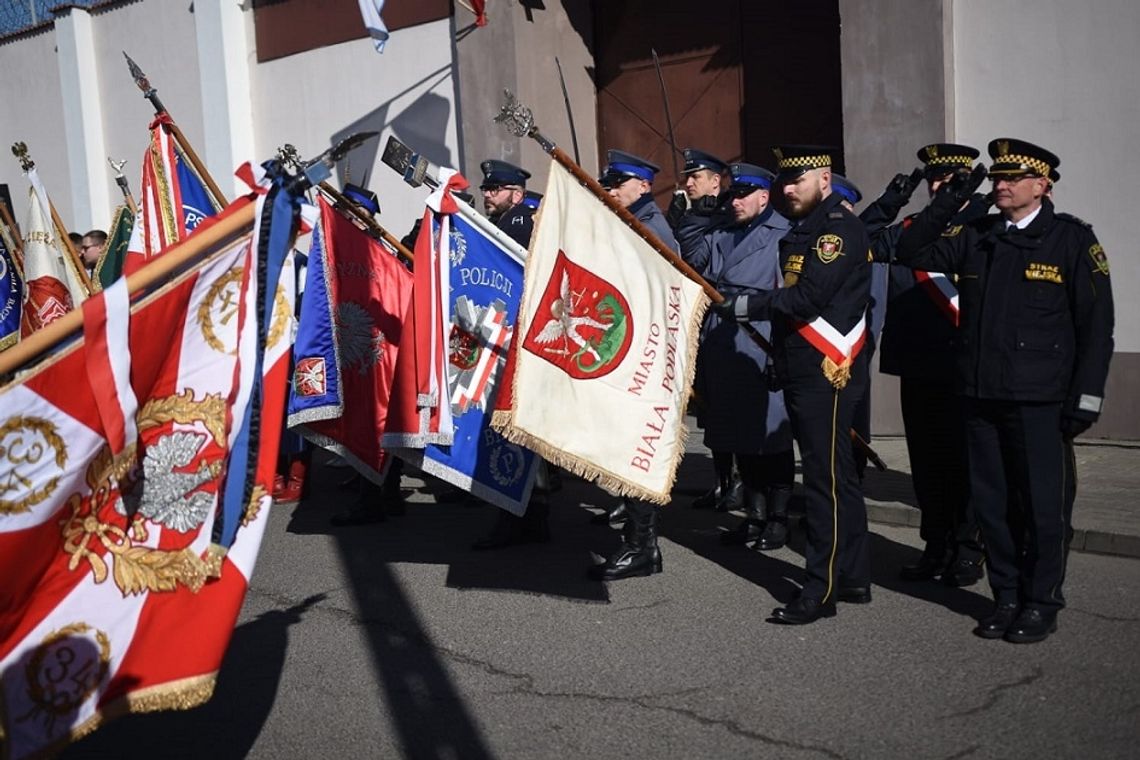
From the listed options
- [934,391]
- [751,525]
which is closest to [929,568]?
[934,391]

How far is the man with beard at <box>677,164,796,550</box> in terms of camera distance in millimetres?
7020

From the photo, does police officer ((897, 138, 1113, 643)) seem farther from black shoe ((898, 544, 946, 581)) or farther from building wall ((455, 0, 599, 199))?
building wall ((455, 0, 599, 199))

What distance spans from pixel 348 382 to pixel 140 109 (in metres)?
11.4

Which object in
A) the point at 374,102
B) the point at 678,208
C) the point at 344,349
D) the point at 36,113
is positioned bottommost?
the point at 344,349

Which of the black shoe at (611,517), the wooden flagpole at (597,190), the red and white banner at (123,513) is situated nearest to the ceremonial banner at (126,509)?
the red and white banner at (123,513)

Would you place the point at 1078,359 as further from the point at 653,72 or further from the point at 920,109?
the point at 653,72

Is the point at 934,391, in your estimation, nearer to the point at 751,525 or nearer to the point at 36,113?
the point at 751,525

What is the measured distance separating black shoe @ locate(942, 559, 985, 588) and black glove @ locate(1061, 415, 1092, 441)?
3.77 feet

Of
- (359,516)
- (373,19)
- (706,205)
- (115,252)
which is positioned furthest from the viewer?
(373,19)

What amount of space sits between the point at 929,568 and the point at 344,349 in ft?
12.2

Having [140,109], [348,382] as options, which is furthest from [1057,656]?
[140,109]

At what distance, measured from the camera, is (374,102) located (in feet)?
46.3

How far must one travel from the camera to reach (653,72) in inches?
A: 503

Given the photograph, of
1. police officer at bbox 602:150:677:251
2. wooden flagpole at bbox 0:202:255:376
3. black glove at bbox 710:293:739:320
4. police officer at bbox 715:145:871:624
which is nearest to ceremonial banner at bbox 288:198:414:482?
police officer at bbox 602:150:677:251
